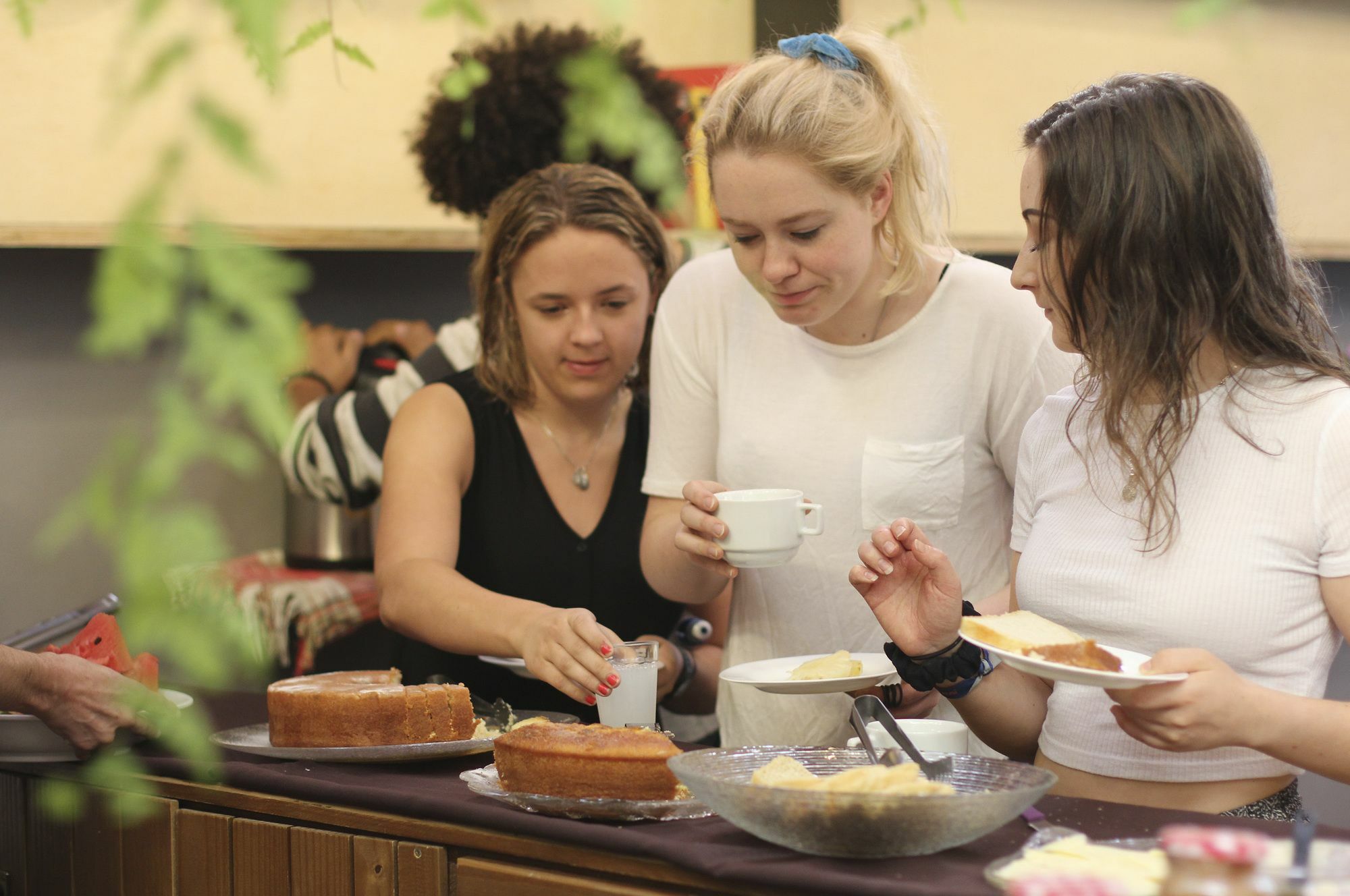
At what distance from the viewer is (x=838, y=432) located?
1812 mm

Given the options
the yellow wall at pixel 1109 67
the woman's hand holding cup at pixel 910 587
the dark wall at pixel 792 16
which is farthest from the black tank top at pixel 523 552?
the yellow wall at pixel 1109 67

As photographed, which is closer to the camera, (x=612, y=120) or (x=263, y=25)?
(x=263, y=25)

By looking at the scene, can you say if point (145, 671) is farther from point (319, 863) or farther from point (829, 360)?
point (829, 360)

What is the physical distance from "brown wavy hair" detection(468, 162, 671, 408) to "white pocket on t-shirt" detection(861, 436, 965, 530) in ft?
1.65

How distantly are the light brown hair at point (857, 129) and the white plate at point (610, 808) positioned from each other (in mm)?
809

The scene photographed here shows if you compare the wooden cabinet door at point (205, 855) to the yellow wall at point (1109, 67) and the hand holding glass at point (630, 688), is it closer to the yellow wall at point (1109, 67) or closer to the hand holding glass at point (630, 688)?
the hand holding glass at point (630, 688)

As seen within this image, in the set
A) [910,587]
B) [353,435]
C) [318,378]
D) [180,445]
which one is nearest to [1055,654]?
[910,587]

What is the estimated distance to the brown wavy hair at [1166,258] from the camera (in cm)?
136

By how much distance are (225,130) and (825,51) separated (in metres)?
1.23

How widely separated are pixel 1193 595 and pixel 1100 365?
10.6 inches

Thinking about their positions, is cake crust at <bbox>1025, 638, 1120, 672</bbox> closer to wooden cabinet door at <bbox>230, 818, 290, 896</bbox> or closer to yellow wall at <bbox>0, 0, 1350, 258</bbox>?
wooden cabinet door at <bbox>230, 818, 290, 896</bbox>

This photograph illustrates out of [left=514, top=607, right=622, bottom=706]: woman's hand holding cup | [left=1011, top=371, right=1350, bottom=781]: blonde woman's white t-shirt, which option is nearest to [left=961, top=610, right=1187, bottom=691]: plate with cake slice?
[left=1011, top=371, right=1350, bottom=781]: blonde woman's white t-shirt

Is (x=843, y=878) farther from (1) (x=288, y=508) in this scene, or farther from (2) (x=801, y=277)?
(1) (x=288, y=508)

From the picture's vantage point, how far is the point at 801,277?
5.45 ft
